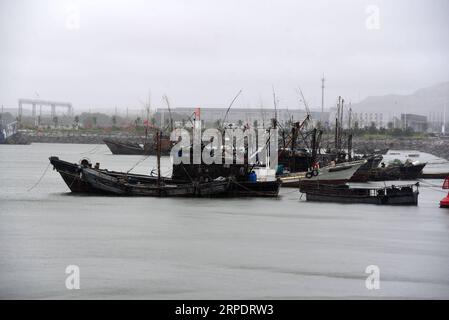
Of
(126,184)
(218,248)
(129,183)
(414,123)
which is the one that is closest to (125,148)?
(129,183)

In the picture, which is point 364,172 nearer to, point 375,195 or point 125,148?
point 375,195

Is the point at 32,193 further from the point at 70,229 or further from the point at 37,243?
the point at 37,243

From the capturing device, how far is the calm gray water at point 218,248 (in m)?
20.0

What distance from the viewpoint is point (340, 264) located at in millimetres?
23203

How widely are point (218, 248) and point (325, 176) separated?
20634 mm

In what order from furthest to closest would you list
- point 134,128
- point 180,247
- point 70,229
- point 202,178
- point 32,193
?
point 134,128
point 32,193
point 202,178
point 70,229
point 180,247

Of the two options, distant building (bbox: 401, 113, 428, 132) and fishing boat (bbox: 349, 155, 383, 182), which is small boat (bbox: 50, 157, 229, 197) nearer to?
fishing boat (bbox: 349, 155, 383, 182)

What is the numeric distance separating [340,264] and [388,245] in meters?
4.18

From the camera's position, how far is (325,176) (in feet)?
148

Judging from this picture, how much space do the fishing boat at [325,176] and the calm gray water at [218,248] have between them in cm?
515

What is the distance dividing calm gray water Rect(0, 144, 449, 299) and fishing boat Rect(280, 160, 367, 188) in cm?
515

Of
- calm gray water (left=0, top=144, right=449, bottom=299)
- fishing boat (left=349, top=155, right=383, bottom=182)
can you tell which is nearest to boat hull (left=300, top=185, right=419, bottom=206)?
calm gray water (left=0, top=144, right=449, bottom=299)

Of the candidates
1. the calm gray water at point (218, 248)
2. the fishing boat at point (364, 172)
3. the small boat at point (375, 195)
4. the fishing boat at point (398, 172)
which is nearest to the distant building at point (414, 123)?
the fishing boat at point (398, 172)
